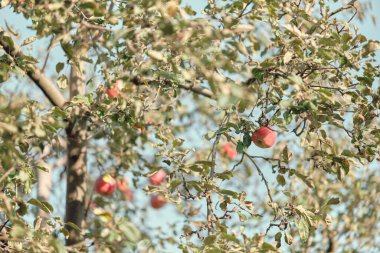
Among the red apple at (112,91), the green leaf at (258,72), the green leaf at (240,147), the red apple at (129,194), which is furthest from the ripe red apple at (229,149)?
the green leaf at (258,72)

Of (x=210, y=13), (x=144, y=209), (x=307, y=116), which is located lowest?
(x=307, y=116)

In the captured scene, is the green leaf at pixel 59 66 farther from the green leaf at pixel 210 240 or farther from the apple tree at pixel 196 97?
the green leaf at pixel 210 240

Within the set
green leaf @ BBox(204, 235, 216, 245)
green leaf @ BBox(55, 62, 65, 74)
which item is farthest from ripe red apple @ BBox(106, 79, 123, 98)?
green leaf @ BBox(204, 235, 216, 245)

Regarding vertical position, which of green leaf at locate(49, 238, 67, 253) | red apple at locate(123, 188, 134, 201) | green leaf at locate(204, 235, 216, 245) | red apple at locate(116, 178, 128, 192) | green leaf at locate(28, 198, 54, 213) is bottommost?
green leaf at locate(49, 238, 67, 253)

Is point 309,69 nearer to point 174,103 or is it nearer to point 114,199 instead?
point 174,103

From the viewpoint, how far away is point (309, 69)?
3.34 m

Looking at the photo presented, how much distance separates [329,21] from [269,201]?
0.92 m

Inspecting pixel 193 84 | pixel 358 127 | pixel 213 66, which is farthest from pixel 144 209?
pixel 213 66

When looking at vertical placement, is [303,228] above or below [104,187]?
below

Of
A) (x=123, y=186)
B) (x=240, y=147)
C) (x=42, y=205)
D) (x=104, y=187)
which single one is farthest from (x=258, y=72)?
(x=123, y=186)

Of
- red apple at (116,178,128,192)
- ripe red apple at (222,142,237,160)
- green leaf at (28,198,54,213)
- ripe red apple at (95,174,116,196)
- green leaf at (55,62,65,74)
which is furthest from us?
ripe red apple at (222,142,237,160)

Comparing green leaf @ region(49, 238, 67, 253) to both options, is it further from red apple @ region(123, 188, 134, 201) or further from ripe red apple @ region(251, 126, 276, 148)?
red apple @ region(123, 188, 134, 201)

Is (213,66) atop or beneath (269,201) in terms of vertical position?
beneath

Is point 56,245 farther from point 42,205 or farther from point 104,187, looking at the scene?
point 104,187
